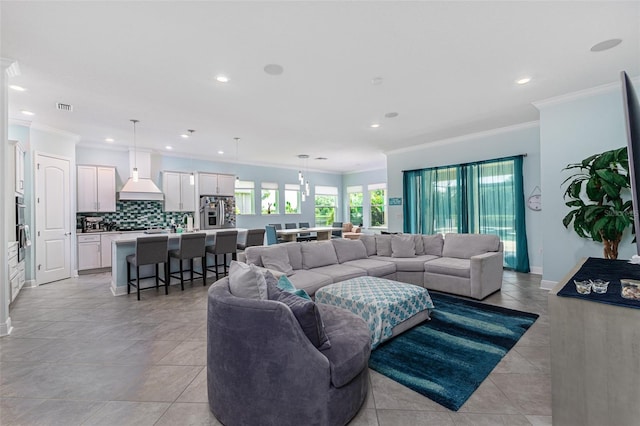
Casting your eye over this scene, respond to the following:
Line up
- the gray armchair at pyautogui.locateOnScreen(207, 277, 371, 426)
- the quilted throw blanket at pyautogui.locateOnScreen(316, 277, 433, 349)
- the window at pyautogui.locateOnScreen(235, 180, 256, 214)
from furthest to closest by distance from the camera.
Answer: the window at pyautogui.locateOnScreen(235, 180, 256, 214) < the quilted throw blanket at pyautogui.locateOnScreen(316, 277, 433, 349) < the gray armchair at pyautogui.locateOnScreen(207, 277, 371, 426)

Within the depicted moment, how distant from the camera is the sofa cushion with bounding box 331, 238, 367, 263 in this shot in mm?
4629

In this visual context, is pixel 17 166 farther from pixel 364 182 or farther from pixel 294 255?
pixel 364 182

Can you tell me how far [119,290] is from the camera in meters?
4.59

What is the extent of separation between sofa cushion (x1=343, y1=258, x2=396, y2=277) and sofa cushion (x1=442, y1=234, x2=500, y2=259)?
1148 mm

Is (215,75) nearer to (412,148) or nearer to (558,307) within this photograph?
(558,307)

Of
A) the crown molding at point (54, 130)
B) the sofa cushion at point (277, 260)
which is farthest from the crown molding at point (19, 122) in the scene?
the sofa cushion at point (277, 260)

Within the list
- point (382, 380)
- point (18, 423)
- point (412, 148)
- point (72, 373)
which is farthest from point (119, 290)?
point (412, 148)

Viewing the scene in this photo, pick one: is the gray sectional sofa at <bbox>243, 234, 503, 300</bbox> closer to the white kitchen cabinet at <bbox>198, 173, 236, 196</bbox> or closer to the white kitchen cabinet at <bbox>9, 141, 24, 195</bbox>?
the white kitchen cabinet at <bbox>9, 141, 24, 195</bbox>

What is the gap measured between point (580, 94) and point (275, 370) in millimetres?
5266

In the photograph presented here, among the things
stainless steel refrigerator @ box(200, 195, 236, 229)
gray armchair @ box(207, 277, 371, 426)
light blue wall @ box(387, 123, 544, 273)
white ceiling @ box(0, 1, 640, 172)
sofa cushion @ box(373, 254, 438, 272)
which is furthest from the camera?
stainless steel refrigerator @ box(200, 195, 236, 229)

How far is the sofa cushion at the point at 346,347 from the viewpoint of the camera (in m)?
1.62

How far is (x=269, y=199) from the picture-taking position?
378 inches

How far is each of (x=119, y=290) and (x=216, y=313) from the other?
3.89 metres

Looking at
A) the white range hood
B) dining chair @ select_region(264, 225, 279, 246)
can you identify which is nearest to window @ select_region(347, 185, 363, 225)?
dining chair @ select_region(264, 225, 279, 246)
